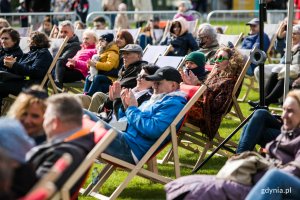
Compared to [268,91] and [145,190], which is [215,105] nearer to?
[145,190]

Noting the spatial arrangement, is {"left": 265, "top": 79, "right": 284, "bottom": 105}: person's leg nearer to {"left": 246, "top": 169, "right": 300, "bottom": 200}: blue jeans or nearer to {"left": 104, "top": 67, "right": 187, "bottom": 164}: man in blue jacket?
{"left": 104, "top": 67, "right": 187, "bottom": 164}: man in blue jacket

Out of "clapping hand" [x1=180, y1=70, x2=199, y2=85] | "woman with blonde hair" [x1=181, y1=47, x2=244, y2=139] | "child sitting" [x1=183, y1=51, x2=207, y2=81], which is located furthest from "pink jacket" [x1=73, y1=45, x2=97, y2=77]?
"clapping hand" [x1=180, y1=70, x2=199, y2=85]

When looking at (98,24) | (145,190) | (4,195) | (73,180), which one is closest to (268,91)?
(145,190)

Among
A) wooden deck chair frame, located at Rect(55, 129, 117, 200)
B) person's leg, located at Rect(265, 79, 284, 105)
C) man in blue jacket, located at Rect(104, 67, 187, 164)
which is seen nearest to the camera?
wooden deck chair frame, located at Rect(55, 129, 117, 200)

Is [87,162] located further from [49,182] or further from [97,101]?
[97,101]

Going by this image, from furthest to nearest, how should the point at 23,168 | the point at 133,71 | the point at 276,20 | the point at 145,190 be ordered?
the point at 276,20 < the point at 133,71 < the point at 145,190 < the point at 23,168

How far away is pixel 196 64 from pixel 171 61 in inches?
34.9

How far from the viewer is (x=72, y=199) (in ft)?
19.5

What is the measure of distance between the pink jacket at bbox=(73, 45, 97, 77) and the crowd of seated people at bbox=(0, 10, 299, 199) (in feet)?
0.05

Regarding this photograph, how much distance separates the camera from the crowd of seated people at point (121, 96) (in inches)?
228

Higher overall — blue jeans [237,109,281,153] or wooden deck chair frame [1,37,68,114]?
blue jeans [237,109,281,153]

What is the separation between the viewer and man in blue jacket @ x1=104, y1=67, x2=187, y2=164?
771 cm

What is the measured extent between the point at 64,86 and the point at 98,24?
14.9 feet

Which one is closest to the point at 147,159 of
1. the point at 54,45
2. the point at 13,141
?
the point at 13,141
